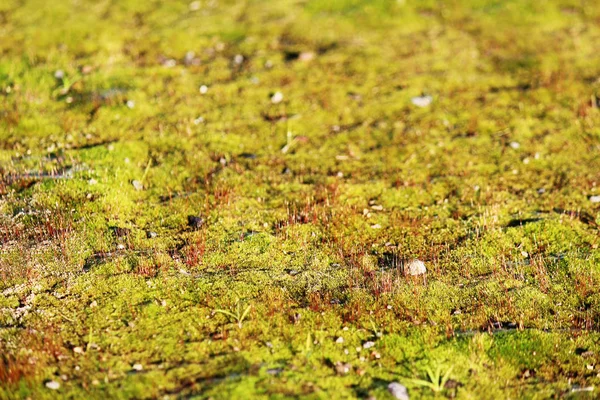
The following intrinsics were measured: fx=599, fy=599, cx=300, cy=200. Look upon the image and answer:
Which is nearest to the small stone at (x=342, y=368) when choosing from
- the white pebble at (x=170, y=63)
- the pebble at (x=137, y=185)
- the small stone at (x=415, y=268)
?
the small stone at (x=415, y=268)

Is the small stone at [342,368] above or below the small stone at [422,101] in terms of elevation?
above

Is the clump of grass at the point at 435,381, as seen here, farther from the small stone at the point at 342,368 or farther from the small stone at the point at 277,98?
the small stone at the point at 277,98

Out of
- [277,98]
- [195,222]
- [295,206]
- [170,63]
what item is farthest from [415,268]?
[170,63]

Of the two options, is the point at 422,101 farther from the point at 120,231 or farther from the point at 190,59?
the point at 120,231

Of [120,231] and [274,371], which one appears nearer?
[274,371]

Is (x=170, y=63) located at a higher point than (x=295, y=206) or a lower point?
higher
